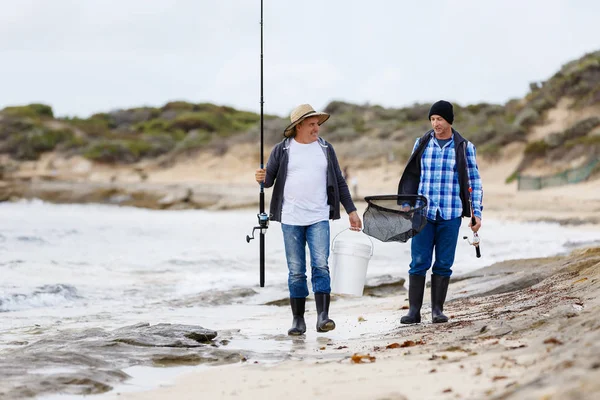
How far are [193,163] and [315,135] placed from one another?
40.8m

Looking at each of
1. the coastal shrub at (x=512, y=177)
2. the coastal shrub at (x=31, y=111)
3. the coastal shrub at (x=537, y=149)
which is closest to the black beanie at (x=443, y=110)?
the coastal shrub at (x=512, y=177)

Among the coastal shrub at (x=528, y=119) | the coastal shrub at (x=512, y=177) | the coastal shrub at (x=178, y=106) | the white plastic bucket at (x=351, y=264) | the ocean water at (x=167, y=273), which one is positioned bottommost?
the ocean water at (x=167, y=273)

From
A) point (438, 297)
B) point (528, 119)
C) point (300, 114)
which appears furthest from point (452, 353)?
point (528, 119)

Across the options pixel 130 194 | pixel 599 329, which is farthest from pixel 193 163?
pixel 599 329

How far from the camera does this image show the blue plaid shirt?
19.7 feet

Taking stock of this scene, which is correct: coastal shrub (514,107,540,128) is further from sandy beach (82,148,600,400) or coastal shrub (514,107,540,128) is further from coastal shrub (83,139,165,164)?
sandy beach (82,148,600,400)

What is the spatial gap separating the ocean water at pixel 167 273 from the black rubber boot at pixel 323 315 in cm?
10

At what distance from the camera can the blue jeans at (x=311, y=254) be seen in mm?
6047

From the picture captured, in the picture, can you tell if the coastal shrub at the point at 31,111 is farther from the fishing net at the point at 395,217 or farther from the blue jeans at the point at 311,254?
the fishing net at the point at 395,217

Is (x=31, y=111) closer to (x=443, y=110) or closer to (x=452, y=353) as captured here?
(x=443, y=110)

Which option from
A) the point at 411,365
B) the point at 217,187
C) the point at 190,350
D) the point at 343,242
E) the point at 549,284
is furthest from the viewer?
the point at 217,187

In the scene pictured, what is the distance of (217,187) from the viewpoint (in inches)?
1344

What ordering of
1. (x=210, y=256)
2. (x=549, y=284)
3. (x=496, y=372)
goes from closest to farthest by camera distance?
(x=496, y=372), (x=549, y=284), (x=210, y=256)

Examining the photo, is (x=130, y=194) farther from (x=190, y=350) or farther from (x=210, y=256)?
(x=190, y=350)
